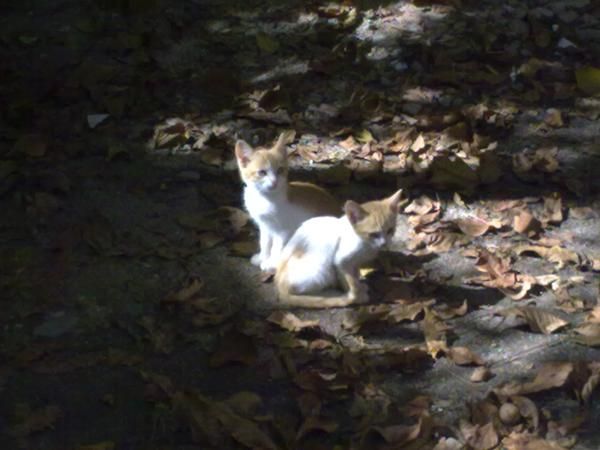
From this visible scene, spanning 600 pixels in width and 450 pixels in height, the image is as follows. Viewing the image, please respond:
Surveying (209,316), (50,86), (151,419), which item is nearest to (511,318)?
(209,316)

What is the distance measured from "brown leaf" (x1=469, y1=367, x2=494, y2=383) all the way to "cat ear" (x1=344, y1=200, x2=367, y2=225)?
836 mm

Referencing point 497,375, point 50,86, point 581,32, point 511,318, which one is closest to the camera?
point 497,375

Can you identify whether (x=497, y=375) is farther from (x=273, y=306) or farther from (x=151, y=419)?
(x=151, y=419)

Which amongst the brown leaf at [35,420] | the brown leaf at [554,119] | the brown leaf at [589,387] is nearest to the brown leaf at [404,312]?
the brown leaf at [589,387]

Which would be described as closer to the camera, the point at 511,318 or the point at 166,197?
the point at 511,318

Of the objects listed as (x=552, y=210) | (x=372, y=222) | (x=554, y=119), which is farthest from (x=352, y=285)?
(x=554, y=119)

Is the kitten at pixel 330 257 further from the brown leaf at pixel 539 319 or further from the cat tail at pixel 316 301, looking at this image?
the brown leaf at pixel 539 319

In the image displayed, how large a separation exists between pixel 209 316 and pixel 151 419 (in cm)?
74

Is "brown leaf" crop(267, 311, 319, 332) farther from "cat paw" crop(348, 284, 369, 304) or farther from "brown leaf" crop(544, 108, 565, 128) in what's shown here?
"brown leaf" crop(544, 108, 565, 128)

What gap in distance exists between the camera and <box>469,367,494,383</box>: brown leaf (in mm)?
4684

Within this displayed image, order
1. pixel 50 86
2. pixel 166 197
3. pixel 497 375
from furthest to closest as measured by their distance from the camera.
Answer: pixel 50 86 < pixel 166 197 < pixel 497 375

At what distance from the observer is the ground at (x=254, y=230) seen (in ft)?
14.8

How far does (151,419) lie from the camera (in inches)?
175

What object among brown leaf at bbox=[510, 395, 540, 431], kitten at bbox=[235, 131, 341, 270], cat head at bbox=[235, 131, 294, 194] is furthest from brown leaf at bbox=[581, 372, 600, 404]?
cat head at bbox=[235, 131, 294, 194]
